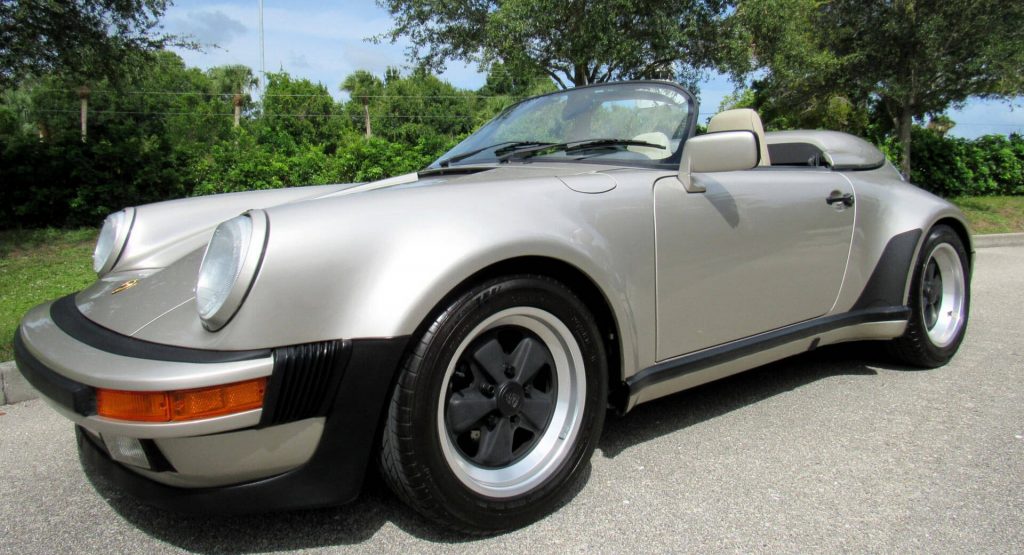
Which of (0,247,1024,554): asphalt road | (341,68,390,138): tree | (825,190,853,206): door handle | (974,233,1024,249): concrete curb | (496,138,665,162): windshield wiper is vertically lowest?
(0,247,1024,554): asphalt road

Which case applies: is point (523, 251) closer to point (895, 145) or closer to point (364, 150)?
point (364, 150)

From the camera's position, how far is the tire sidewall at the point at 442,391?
172 centimetres

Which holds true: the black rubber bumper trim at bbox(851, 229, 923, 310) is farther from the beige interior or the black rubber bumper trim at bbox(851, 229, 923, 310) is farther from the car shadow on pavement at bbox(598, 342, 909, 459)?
the beige interior

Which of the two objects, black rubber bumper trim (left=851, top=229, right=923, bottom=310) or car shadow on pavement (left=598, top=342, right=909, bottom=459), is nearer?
car shadow on pavement (left=598, top=342, right=909, bottom=459)

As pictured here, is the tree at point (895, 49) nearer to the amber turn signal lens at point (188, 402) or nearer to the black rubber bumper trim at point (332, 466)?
the black rubber bumper trim at point (332, 466)

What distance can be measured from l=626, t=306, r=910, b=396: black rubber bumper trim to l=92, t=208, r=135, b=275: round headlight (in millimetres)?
1988

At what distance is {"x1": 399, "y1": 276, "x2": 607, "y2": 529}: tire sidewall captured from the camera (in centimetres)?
172

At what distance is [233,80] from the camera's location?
46.5 meters

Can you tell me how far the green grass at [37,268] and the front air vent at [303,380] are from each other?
9.58 ft

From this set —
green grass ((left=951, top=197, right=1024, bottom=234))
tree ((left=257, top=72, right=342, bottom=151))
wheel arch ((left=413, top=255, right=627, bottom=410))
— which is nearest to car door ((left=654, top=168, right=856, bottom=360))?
wheel arch ((left=413, top=255, right=627, bottom=410))

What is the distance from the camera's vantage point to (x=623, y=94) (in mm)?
2881

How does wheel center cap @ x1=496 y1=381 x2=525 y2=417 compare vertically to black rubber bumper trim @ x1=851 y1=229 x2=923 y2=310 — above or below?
below

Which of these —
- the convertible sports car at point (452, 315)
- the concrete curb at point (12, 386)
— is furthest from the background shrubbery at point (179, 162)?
the convertible sports car at point (452, 315)

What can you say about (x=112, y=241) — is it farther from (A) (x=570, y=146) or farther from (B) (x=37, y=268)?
(B) (x=37, y=268)
